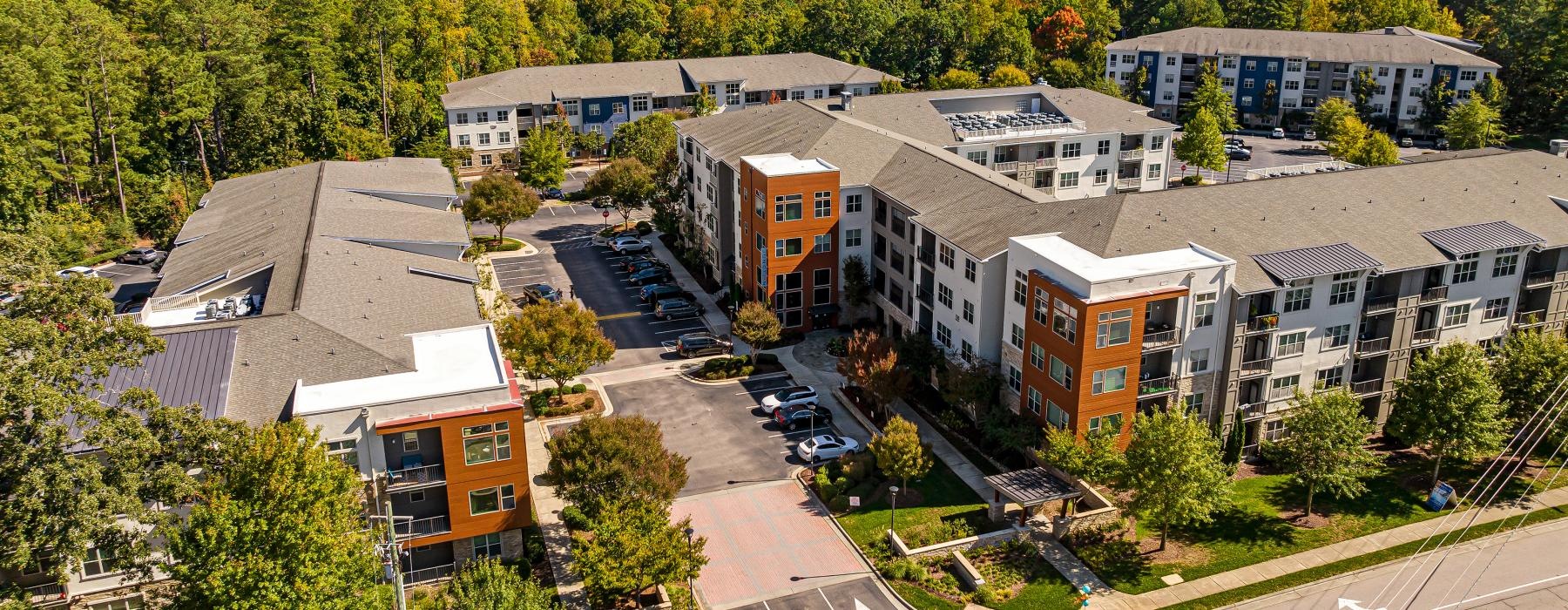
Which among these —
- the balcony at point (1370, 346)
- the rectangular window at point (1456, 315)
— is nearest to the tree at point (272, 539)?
the balcony at point (1370, 346)

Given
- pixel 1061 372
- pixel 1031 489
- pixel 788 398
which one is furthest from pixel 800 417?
pixel 1061 372

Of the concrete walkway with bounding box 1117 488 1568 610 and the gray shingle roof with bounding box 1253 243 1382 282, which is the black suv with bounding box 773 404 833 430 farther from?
the gray shingle roof with bounding box 1253 243 1382 282

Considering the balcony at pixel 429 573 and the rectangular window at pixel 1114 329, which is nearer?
the balcony at pixel 429 573

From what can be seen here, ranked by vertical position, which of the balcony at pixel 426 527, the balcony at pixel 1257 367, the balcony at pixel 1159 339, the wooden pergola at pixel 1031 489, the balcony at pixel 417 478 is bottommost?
the wooden pergola at pixel 1031 489

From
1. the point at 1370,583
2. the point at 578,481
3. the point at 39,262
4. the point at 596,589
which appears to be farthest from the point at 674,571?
the point at 1370,583

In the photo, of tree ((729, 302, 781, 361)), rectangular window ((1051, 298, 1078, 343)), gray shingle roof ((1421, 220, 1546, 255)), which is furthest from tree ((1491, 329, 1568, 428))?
tree ((729, 302, 781, 361))

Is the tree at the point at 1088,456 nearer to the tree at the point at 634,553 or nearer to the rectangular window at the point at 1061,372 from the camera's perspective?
the rectangular window at the point at 1061,372

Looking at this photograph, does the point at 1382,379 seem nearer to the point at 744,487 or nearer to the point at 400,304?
the point at 744,487
